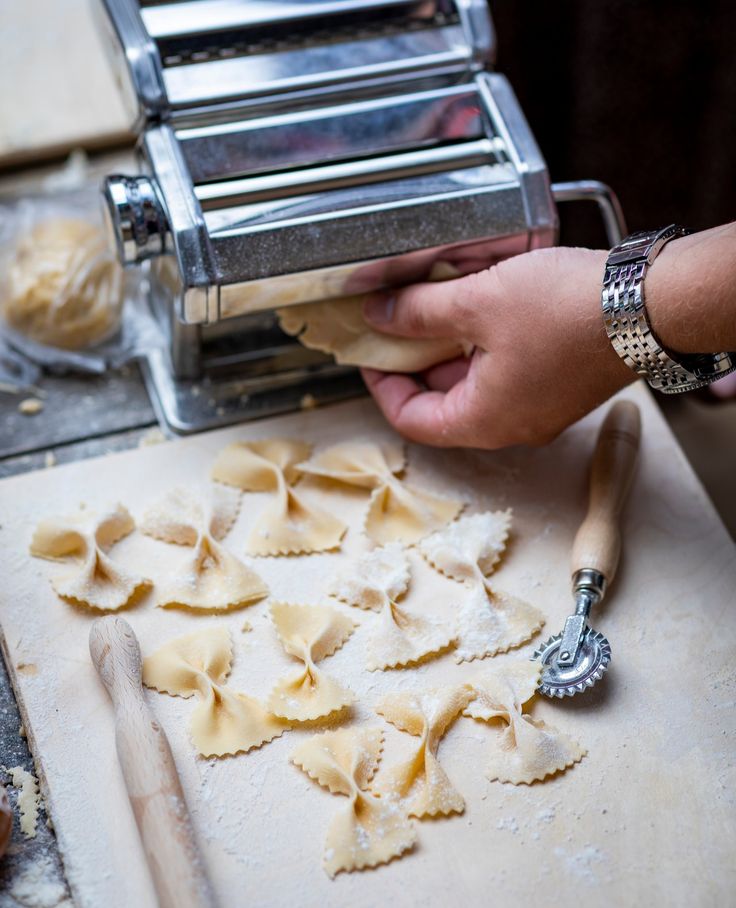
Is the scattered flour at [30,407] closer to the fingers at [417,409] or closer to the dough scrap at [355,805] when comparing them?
the fingers at [417,409]

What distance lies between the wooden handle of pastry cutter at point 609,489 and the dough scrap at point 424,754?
18 centimetres

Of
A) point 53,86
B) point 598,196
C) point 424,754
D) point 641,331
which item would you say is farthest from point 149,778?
point 53,86

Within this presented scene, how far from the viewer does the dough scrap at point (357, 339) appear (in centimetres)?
106

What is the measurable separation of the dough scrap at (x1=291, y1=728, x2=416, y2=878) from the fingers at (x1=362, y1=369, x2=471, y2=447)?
32 cm

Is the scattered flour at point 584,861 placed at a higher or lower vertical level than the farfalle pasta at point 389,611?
lower

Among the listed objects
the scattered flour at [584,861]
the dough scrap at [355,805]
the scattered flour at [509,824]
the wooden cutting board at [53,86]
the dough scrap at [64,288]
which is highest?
the wooden cutting board at [53,86]

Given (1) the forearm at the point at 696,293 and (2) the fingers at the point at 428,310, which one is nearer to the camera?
(1) the forearm at the point at 696,293

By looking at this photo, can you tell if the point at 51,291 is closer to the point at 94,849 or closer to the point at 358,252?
the point at 358,252

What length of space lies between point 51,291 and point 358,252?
0.40 metres

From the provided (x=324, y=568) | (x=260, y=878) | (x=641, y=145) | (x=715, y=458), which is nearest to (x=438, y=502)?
(x=324, y=568)

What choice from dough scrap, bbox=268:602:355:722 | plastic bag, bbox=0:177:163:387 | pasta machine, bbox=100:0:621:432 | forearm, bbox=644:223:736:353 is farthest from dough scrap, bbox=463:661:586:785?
plastic bag, bbox=0:177:163:387

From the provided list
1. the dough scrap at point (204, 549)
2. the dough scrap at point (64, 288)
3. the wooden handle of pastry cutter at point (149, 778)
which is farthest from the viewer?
the dough scrap at point (64, 288)

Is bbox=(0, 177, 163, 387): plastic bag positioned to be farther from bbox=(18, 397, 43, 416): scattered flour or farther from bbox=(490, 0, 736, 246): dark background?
bbox=(490, 0, 736, 246): dark background

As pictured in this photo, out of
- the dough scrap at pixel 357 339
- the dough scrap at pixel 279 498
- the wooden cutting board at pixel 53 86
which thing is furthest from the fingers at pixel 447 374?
the wooden cutting board at pixel 53 86
